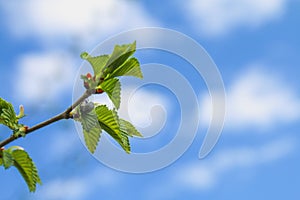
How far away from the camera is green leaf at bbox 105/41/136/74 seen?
10.5ft

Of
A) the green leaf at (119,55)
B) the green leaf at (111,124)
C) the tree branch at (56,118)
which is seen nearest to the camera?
the tree branch at (56,118)

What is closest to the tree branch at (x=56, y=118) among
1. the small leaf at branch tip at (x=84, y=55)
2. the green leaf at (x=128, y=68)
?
the green leaf at (x=128, y=68)

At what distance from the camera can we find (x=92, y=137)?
11.1ft

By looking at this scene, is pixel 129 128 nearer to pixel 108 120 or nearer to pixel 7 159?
pixel 108 120

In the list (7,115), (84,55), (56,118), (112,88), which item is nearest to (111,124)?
(112,88)

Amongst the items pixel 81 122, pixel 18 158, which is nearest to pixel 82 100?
pixel 81 122

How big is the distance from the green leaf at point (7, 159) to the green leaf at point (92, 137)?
523 mm

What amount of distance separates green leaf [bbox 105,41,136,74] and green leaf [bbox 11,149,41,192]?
799 mm

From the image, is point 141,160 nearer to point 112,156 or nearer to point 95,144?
point 112,156

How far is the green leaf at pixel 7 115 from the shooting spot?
3281 mm

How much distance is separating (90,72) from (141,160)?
2.89ft

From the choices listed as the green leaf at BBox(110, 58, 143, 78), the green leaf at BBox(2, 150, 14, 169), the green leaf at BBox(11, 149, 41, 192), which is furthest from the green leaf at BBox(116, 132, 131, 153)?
the green leaf at BBox(2, 150, 14, 169)

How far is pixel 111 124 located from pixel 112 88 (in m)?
0.26

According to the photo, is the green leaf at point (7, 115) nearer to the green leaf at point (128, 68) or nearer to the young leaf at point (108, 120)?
the young leaf at point (108, 120)
